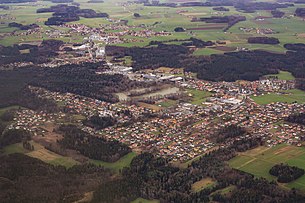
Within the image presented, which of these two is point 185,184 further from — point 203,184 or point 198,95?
point 198,95

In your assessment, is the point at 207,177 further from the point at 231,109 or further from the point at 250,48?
the point at 250,48

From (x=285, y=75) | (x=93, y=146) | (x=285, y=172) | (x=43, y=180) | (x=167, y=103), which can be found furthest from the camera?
(x=285, y=75)

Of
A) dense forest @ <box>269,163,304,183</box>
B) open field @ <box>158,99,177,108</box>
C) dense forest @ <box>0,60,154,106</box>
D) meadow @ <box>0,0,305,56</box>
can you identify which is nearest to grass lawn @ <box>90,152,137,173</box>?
dense forest @ <box>269,163,304,183</box>

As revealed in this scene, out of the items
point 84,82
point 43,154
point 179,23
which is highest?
point 179,23

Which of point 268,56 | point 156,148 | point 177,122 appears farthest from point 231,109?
point 268,56

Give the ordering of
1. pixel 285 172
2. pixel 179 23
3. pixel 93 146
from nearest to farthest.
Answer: pixel 285 172 → pixel 93 146 → pixel 179 23

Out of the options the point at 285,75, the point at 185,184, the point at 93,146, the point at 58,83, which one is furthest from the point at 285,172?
the point at 58,83

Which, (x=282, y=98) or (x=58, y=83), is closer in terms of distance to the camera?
(x=282, y=98)
